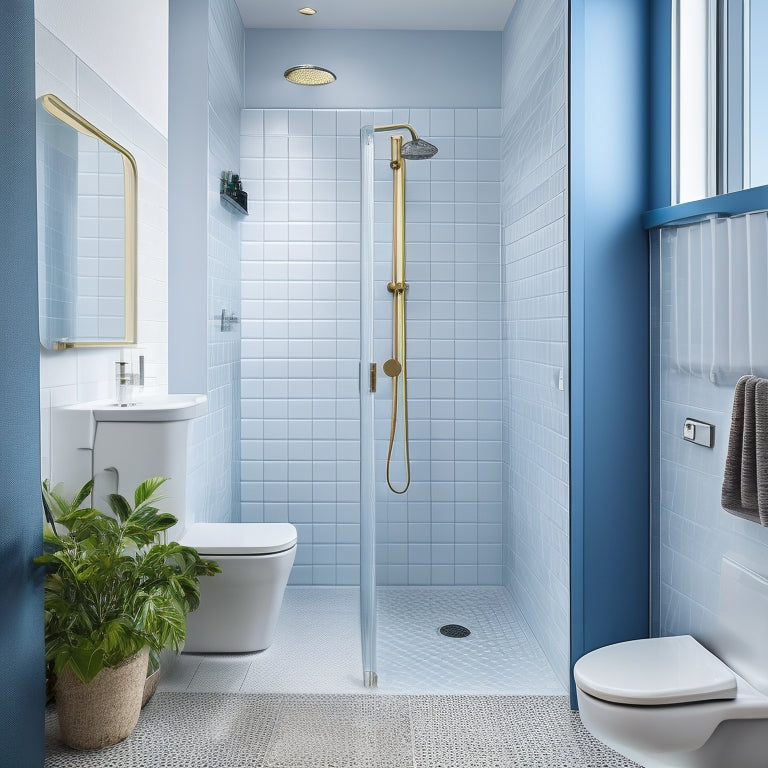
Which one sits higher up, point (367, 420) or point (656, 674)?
point (367, 420)

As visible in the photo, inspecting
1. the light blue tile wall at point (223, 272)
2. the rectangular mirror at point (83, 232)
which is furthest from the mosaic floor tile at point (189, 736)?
the rectangular mirror at point (83, 232)

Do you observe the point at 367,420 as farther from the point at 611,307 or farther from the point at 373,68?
the point at 373,68

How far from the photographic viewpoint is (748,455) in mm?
1673

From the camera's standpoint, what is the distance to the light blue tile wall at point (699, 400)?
1775 millimetres

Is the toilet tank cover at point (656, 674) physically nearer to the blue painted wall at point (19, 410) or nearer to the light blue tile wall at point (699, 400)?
the light blue tile wall at point (699, 400)

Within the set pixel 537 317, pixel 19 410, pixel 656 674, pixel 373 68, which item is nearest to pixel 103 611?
pixel 19 410

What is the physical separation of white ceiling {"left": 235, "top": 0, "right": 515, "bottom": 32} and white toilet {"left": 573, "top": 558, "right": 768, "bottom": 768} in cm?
273

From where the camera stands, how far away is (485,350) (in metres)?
3.62

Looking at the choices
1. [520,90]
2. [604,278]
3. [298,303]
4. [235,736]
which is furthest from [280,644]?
[520,90]

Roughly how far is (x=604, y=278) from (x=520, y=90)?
127 cm

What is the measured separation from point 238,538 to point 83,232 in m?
1.15

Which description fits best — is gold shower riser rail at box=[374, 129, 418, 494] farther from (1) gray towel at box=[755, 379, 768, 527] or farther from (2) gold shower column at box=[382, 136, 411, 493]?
(1) gray towel at box=[755, 379, 768, 527]

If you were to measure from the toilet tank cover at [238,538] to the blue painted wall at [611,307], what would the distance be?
41.0 inches

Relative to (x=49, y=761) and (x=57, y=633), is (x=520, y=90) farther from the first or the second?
(x=49, y=761)
